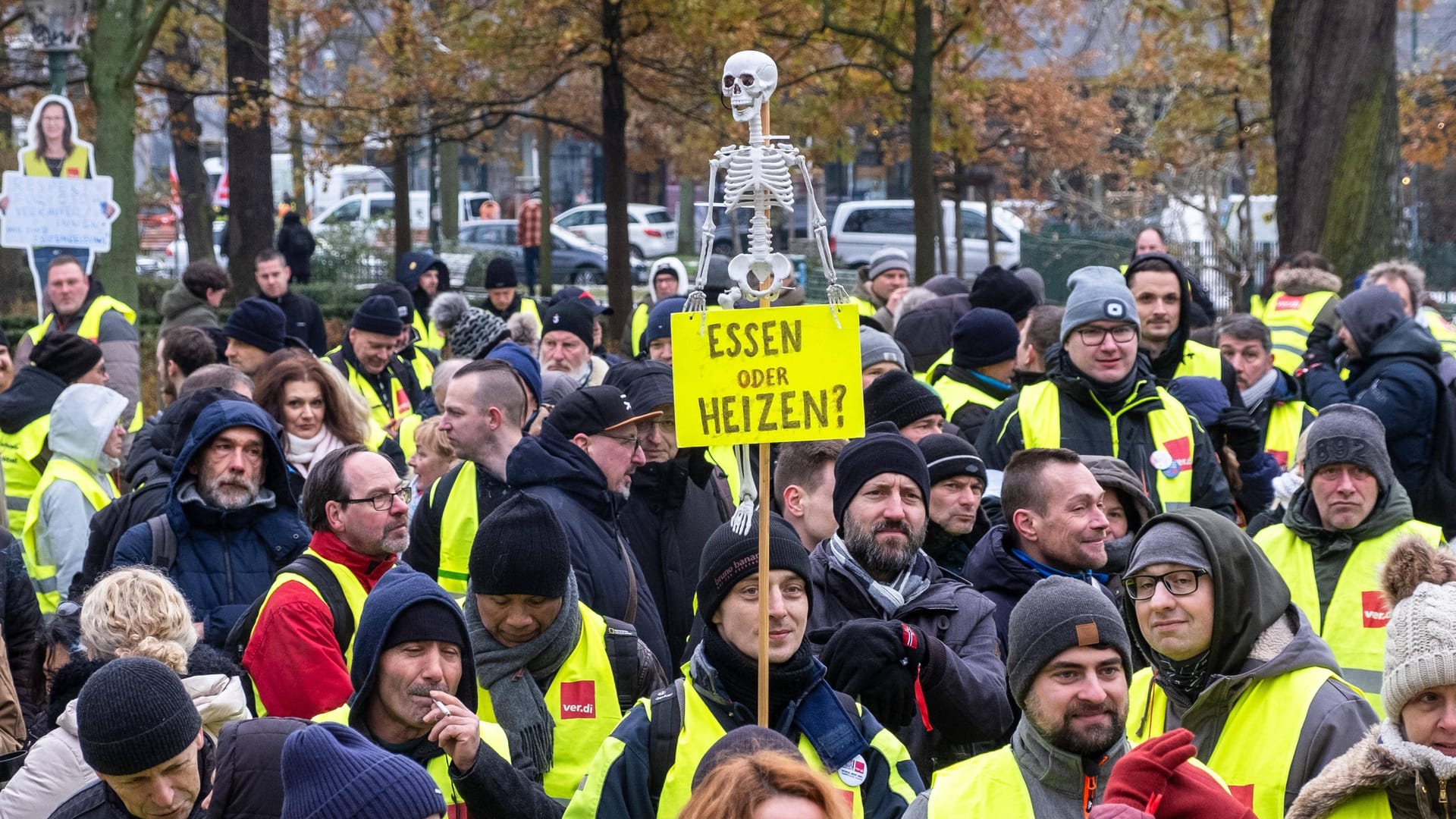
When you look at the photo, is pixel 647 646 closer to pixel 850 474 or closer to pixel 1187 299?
pixel 850 474

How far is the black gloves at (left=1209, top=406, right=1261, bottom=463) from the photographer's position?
25.3 feet

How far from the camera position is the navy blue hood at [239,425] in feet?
19.0

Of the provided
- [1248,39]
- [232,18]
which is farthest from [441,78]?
[1248,39]

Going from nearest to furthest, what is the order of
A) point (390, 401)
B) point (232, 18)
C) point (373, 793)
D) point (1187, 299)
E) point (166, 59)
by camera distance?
1. point (373, 793)
2. point (1187, 299)
3. point (390, 401)
4. point (232, 18)
5. point (166, 59)

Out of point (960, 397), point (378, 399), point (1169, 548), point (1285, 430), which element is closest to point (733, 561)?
point (1169, 548)

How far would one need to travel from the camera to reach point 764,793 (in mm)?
3080

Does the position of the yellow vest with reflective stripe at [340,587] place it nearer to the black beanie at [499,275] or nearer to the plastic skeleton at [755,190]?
the plastic skeleton at [755,190]

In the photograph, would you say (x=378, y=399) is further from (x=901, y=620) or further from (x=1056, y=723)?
(x=1056, y=723)

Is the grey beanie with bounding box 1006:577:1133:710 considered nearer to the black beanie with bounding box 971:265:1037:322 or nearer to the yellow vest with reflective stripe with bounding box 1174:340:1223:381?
the yellow vest with reflective stripe with bounding box 1174:340:1223:381

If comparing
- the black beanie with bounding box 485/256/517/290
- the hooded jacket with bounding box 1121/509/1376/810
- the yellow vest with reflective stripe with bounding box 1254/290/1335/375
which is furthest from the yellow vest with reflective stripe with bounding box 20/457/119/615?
the yellow vest with reflective stripe with bounding box 1254/290/1335/375

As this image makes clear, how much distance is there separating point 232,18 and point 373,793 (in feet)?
58.7

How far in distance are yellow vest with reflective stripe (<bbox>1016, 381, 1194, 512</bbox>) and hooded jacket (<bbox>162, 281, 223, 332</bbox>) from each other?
624 cm

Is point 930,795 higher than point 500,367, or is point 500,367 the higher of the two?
point 500,367

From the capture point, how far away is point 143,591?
186 inches
